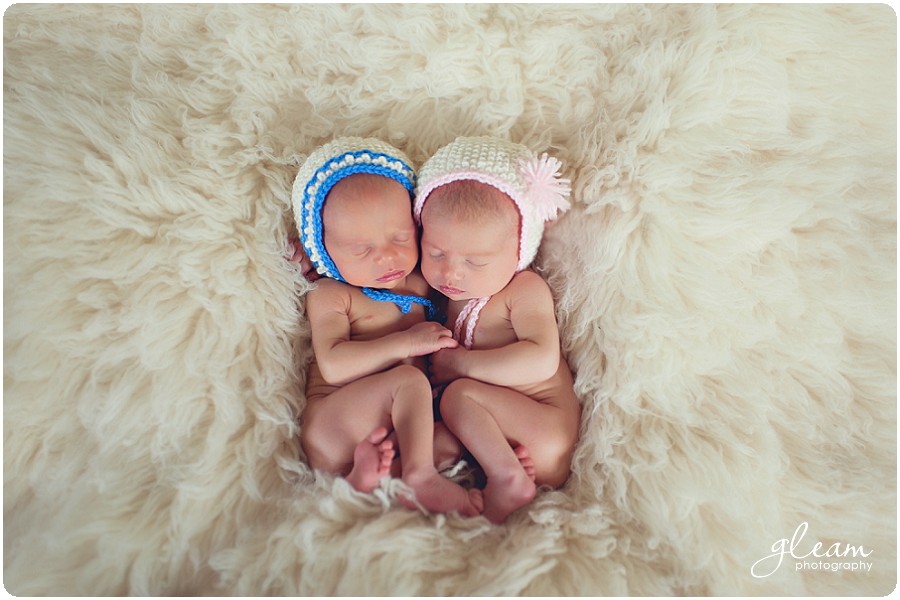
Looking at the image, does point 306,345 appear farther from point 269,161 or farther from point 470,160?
point 470,160

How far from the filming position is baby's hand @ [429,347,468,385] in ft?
3.63

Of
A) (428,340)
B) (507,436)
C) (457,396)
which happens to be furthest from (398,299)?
(507,436)

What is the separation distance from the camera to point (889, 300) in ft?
3.26

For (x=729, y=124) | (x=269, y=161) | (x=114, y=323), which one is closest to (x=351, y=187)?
(x=269, y=161)

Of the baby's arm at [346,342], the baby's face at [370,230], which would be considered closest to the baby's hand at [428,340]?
the baby's arm at [346,342]

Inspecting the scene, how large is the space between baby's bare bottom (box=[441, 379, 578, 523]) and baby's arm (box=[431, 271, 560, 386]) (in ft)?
0.10

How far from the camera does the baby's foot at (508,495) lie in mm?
980

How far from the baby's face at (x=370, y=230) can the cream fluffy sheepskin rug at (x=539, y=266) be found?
0.13 m

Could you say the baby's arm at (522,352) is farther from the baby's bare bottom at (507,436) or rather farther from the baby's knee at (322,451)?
the baby's knee at (322,451)

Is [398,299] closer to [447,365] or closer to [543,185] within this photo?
[447,365]

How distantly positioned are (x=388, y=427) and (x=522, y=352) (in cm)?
26

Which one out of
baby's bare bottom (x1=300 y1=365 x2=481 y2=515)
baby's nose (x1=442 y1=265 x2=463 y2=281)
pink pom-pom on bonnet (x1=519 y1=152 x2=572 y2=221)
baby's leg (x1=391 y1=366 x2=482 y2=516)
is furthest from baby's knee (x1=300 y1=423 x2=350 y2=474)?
pink pom-pom on bonnet (x1=519 y1=152 x2=572 y2=221)

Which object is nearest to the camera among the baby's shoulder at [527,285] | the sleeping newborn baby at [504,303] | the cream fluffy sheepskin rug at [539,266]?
the cream fluffy sheepskin rug at [539,266]

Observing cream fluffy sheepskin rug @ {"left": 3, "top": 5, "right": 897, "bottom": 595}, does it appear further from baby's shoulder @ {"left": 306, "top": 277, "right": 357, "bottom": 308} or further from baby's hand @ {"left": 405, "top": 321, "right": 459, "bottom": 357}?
baby's hand @ {"left": 405, "top": 321, "right": 459, "bottom": 357}
